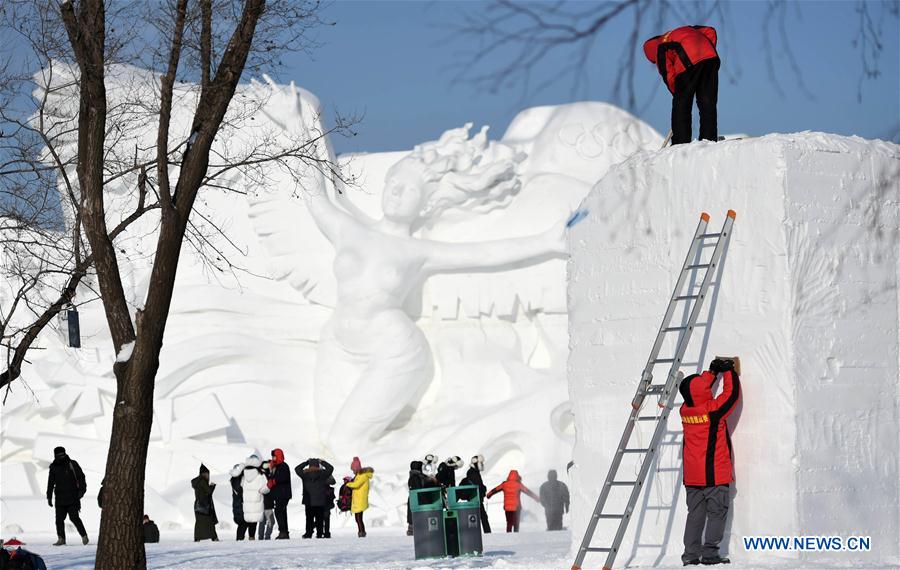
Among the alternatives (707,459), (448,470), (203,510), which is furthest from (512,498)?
(707,459)

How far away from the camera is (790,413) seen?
10.0 meters

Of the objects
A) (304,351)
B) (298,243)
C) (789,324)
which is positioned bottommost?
(789,324)

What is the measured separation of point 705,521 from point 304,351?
47.6 ft

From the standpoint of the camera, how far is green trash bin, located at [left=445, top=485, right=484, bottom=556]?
13000mm

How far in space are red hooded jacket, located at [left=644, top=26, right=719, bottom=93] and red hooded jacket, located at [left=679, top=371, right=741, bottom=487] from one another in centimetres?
230

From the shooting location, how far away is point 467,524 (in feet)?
42.9

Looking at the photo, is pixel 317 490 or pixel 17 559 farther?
pixel 317 490

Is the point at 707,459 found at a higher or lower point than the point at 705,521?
higher

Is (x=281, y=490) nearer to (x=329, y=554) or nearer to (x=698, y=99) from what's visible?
(x=329, y=554)

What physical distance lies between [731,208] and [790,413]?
4.89 ft

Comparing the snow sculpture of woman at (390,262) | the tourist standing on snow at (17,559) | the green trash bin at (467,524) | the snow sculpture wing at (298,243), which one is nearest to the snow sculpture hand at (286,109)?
the snow sculpture of woman at (390,262)

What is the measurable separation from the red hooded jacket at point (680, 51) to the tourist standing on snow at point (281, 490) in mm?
8536

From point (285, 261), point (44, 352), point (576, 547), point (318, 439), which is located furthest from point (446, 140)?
point (576, 547)

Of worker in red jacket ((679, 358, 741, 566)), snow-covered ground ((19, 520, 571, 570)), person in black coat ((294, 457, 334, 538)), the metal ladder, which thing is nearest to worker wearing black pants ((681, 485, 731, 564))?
worker in red jacket ((679, 358, 741, 566))
